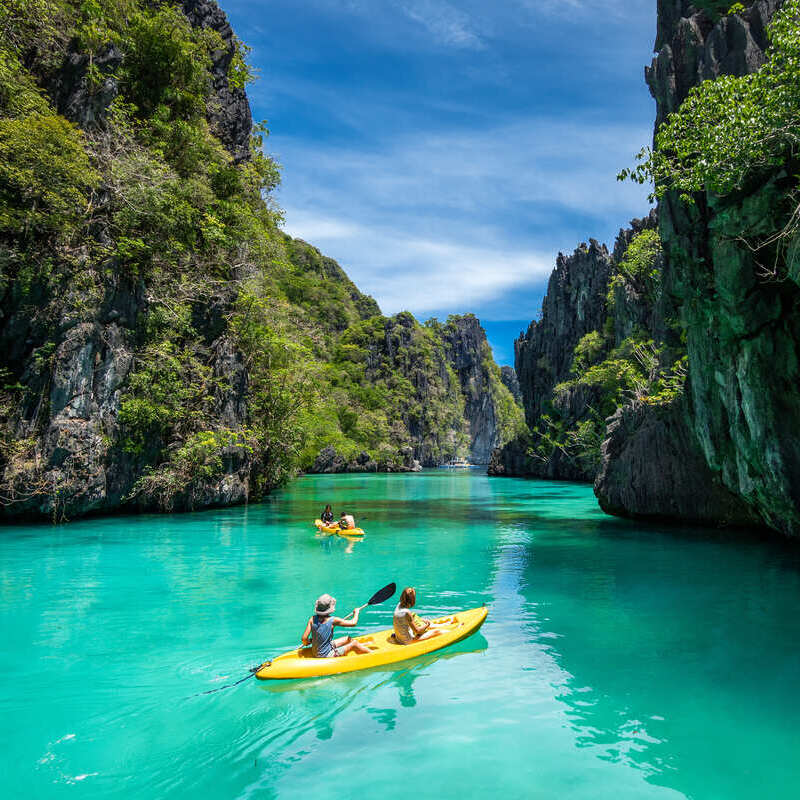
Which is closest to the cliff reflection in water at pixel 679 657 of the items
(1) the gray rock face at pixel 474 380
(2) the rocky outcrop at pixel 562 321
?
(2) the rocky outcrop at pixel 562 321

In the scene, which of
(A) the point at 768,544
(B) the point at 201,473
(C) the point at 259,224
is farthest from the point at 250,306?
(A) the point at 768,544

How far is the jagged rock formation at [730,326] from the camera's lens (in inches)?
466

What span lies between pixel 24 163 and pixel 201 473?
12591mm

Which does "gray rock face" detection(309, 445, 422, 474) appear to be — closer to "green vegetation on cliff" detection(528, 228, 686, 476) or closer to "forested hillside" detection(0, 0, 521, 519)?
"green vegetation on cliff" detection(528, 228, 686, 476)

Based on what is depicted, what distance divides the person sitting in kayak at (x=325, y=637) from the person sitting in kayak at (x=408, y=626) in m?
0.54

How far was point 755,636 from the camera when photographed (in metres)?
8.19

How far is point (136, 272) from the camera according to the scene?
20.6 meters

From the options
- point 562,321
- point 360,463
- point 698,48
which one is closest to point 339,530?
point 698,48

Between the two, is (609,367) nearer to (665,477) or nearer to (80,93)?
(665,477)

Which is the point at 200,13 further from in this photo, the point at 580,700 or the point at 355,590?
the point at 580,700

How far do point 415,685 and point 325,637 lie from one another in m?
1.28

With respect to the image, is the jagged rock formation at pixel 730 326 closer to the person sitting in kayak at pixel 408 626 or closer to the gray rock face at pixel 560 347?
the person sitting in kayak at pixel 408 626

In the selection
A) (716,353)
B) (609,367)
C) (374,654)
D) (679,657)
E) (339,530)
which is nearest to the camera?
(374,654)


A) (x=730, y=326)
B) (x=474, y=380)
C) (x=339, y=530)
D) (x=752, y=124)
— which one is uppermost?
(x=474, y=380)
